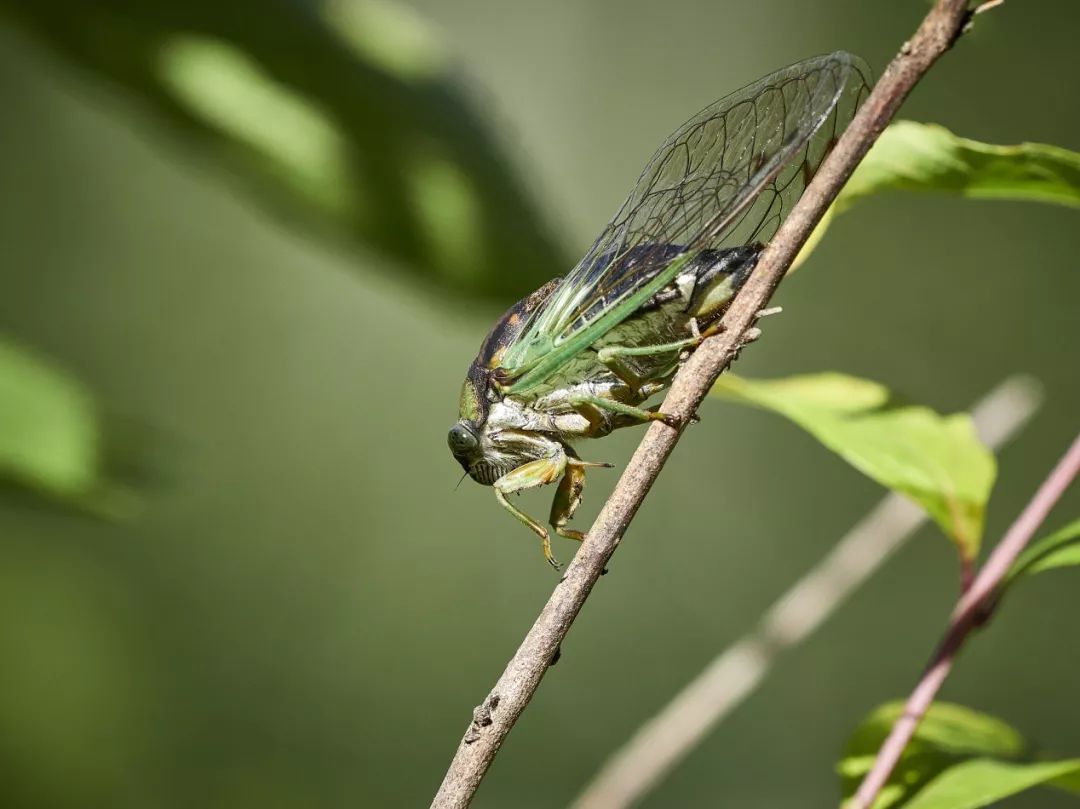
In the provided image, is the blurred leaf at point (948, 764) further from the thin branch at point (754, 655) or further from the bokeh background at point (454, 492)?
the bokeh background at point (454, 492)

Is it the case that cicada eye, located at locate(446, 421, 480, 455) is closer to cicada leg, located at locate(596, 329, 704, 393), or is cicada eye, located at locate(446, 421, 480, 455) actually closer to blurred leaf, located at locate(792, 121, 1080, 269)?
cicada leg, located at locate(596, 329, 704, 393)

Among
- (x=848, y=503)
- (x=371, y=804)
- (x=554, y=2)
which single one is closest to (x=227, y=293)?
(x=554, y=2)

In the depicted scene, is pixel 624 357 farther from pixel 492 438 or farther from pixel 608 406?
pixel 492 438

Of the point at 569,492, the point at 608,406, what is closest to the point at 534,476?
the point at 569,492

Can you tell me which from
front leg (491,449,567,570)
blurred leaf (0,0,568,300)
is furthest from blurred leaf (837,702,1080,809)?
blurred leaf (0,0,568,300)

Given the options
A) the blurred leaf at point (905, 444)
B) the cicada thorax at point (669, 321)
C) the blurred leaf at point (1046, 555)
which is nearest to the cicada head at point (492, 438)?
the cicada thorax at point (669, 321)

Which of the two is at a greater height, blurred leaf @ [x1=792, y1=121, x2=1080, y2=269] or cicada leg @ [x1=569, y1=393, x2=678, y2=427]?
blurred leaf @ [x1=792, y1=121, x2=1080, y2=269]
